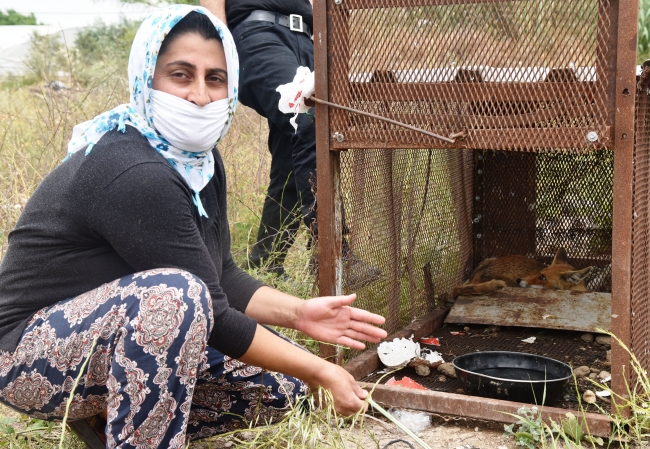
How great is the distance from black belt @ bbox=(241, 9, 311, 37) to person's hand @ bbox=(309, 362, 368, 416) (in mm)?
2345

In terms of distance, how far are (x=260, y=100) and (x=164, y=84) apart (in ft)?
5.33

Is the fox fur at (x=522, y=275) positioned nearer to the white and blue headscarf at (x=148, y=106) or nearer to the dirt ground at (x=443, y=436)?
the dirt ground at (x=443, y=436)

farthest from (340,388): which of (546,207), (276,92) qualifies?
(546,207)

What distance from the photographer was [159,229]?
202cm

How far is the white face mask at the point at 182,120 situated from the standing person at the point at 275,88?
126cm

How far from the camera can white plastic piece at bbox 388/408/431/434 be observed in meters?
2.65

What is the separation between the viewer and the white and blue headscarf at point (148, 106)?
2145mm

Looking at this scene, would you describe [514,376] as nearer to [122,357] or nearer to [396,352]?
[396,352]

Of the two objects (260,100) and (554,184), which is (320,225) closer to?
(260,100)

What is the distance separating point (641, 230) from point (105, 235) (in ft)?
5.63

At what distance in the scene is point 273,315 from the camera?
251 centimetres

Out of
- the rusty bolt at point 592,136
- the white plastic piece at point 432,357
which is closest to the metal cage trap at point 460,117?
the rusty bolt at point 592,136

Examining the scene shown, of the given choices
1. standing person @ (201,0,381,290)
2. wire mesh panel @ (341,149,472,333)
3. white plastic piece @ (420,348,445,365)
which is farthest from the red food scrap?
standing person @ (201,0,381,290)

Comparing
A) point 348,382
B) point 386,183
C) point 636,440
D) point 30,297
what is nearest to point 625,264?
point 636,440
